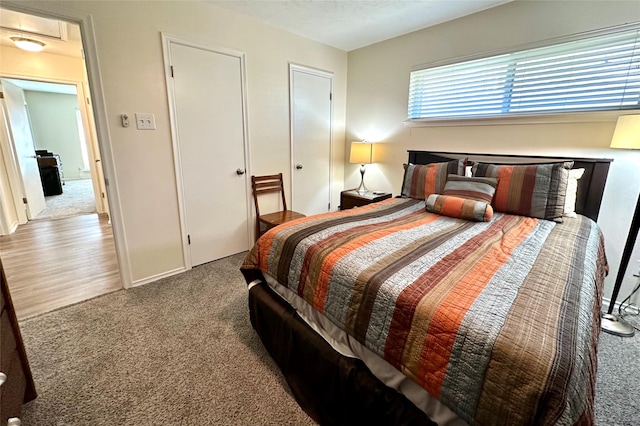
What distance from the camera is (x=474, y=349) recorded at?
2.71ft

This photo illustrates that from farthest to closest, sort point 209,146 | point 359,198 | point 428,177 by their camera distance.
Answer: point 359,198 < point 209,146 < point 428,177

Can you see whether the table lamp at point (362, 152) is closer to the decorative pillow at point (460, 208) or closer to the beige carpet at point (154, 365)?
the decorative pillow at point (460, 208)

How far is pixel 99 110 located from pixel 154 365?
179 centimetres

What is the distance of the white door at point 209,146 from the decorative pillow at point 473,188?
1998 mm

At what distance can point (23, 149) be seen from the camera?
168 inches

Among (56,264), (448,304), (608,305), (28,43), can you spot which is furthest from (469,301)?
(28,43)

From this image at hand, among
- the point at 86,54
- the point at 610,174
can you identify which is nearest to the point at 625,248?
the point at 610,174

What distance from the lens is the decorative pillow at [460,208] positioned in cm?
190

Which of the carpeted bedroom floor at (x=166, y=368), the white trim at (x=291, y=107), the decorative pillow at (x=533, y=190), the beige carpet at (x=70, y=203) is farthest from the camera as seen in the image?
the beige carpet at (x=70, y=203)

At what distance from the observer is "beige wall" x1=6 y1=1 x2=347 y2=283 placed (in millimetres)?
2051

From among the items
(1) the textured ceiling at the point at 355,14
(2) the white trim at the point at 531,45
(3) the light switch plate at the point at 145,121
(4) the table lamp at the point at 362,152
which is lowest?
(4) the table lamp at the point at 362,152

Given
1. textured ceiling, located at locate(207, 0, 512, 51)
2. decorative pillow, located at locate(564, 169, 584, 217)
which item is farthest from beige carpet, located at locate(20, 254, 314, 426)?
textured ceiling, located at locate(207, 0, 512, 51)

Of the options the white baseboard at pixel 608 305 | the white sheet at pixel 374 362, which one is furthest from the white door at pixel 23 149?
the white baseboard at pixel 608 305

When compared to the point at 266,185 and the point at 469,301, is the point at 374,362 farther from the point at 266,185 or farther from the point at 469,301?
the point at 266,185
